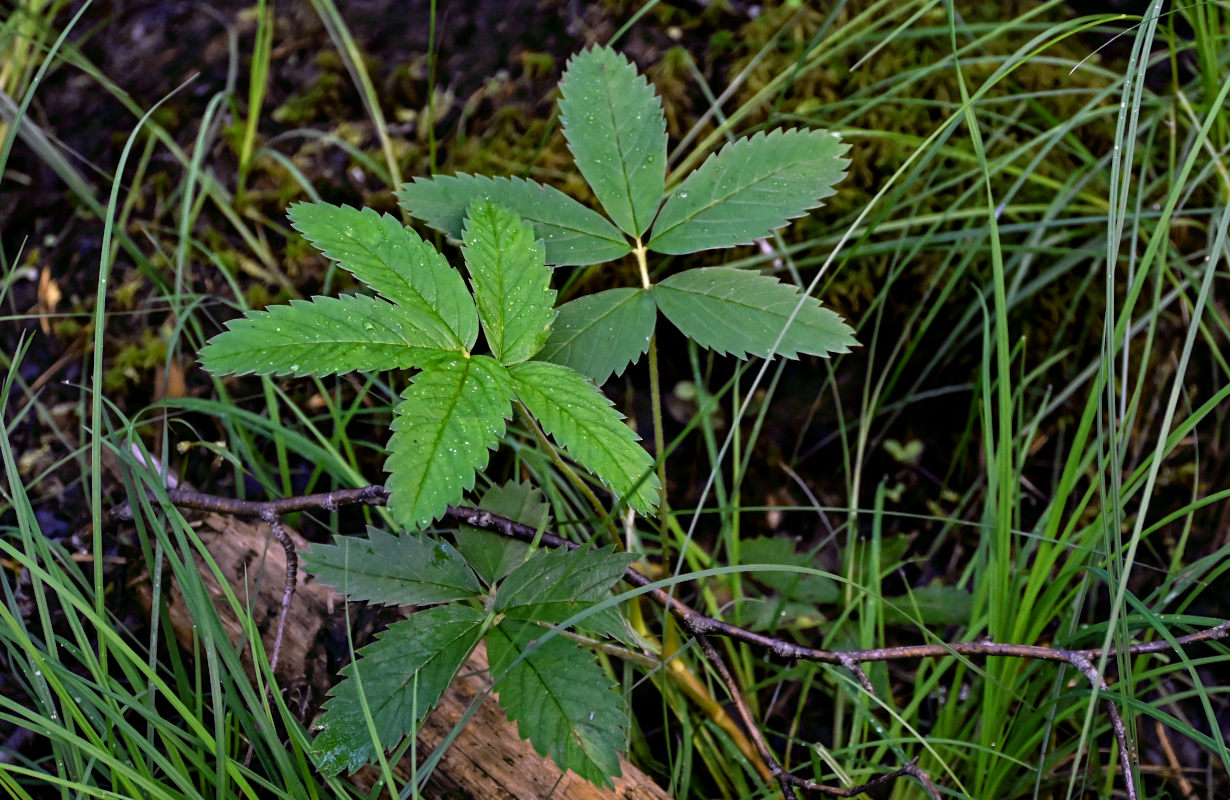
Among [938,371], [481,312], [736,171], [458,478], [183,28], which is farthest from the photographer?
[183,28]

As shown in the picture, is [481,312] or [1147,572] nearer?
[481,312]

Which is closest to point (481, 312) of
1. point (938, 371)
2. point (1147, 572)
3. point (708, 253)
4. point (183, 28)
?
point (708, 253)

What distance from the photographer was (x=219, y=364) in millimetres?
947

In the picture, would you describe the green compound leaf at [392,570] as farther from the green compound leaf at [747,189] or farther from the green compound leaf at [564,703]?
the green compound leaf at [747,189]

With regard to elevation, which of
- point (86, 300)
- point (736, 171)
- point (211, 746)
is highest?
point (736, 171)

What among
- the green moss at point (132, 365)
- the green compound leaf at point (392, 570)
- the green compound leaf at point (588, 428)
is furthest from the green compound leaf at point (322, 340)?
the green moss at point (132, 365)

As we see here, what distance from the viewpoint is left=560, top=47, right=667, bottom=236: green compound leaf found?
1.17 metres

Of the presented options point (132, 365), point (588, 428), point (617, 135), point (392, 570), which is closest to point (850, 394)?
point (617, 135)

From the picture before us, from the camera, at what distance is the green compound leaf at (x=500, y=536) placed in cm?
118

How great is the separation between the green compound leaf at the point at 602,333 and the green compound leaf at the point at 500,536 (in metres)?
0.24

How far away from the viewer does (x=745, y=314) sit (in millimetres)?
1111

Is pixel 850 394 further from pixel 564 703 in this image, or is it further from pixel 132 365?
pixel 132 365

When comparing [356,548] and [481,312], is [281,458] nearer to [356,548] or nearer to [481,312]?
[356,548]

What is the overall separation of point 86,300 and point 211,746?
1.19 m
